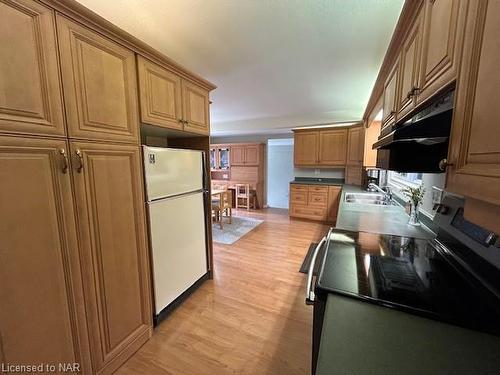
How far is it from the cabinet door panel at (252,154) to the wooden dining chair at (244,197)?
2.45 feet

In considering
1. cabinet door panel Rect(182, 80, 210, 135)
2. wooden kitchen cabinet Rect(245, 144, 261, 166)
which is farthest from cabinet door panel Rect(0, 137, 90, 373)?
wooden kitchen cabinet Rect(245, 144, 261, 166)

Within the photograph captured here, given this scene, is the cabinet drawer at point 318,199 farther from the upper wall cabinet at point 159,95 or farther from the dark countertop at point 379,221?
the upper wall cabinet at point 159,95

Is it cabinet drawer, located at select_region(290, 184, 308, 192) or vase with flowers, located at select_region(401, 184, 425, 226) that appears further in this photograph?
cabinet drawer, located at select_region(290, 184, 308, 192)

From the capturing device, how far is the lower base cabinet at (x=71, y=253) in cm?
95

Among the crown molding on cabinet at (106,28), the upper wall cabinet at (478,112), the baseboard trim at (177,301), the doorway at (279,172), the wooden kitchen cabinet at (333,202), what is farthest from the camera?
the doorway at (279,172)

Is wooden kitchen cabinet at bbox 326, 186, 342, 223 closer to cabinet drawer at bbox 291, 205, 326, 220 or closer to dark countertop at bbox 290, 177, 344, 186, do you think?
cabinet drawer at bbox 291, 205, 326, 220

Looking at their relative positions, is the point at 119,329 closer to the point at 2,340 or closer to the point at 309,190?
the point at 2,340

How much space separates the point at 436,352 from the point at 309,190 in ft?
14.6

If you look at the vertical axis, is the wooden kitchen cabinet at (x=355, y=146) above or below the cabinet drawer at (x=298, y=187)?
above

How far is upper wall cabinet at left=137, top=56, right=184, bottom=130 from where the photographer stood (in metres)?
1.53

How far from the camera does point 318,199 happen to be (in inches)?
192

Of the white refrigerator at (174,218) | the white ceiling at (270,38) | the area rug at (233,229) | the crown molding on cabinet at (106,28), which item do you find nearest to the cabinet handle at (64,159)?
the white refrigerator at (174,218)

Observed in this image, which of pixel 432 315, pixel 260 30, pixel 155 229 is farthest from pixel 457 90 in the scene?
pixel 155 229

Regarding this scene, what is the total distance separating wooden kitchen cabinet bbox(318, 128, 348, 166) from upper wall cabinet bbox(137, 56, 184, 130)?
3.80 metres
